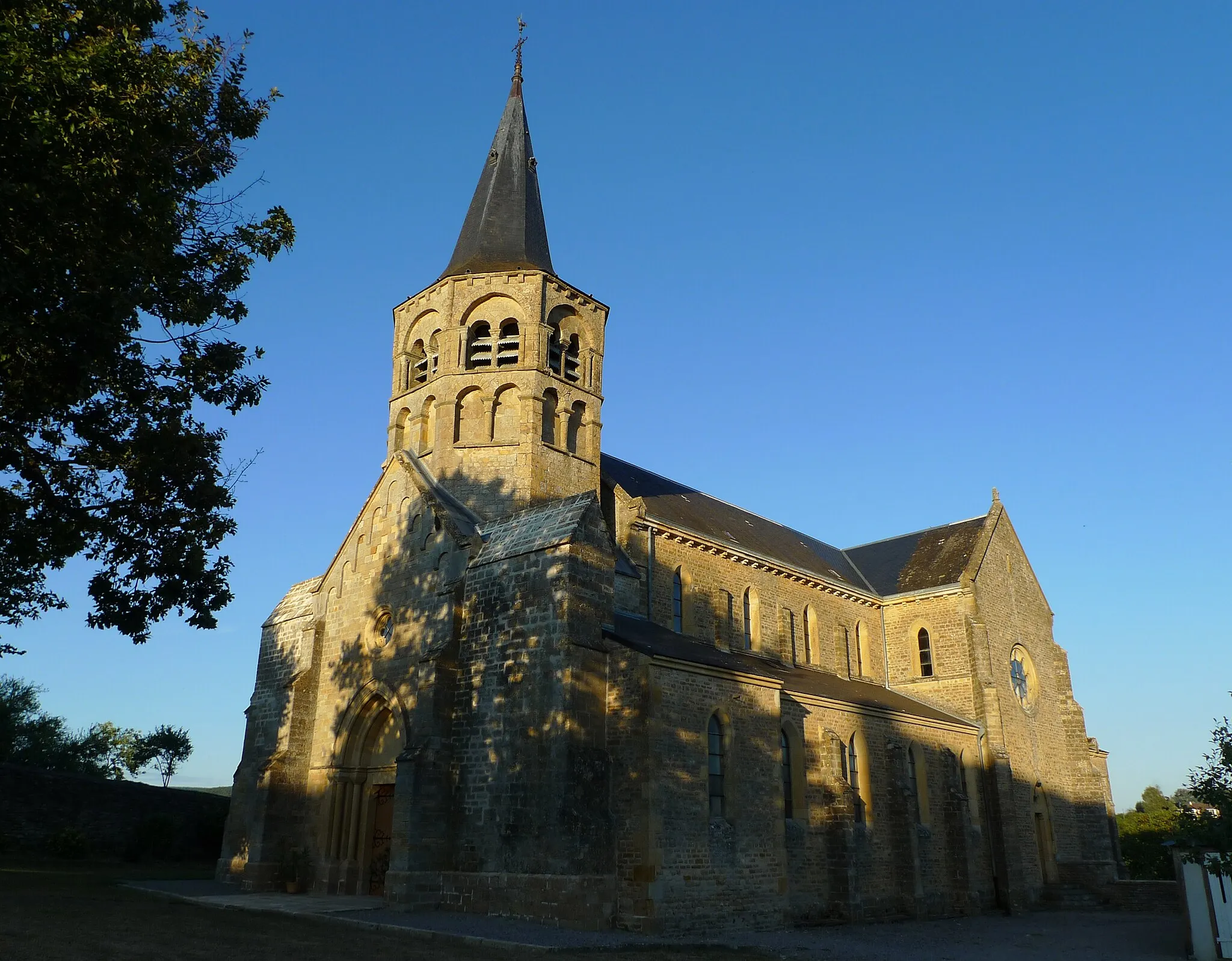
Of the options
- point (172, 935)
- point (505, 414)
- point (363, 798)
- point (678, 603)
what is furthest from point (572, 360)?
point (172, 935)

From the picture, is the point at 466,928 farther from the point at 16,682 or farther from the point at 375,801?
the point at 16,682

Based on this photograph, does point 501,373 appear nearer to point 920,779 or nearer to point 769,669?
point 769,669

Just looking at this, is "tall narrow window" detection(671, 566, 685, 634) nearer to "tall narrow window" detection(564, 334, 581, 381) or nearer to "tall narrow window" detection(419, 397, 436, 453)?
"tall narrow window" detection(564, 334, 581, 381)

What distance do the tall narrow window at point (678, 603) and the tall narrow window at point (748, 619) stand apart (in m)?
2.95

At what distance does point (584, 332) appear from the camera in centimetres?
2811

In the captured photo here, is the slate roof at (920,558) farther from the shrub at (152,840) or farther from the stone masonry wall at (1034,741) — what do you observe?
the shrub at (152,840)

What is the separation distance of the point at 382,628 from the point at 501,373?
7.50 m

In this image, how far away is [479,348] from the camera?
1061 inches

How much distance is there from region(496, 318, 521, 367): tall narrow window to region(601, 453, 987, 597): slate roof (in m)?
4.54

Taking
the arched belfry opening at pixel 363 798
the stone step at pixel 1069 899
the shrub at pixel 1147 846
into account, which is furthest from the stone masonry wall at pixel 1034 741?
the arched belfry opening at pixel 363 798

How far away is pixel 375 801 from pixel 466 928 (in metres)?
7.84

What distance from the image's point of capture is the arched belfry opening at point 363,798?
2320 centimetres

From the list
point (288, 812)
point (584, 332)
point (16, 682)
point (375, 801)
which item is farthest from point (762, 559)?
point (16, 682)

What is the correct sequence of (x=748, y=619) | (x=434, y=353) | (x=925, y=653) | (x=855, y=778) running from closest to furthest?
(x=855, y=778), (x=434, y=353), (x=748, y=619), (x=925, y=653)
